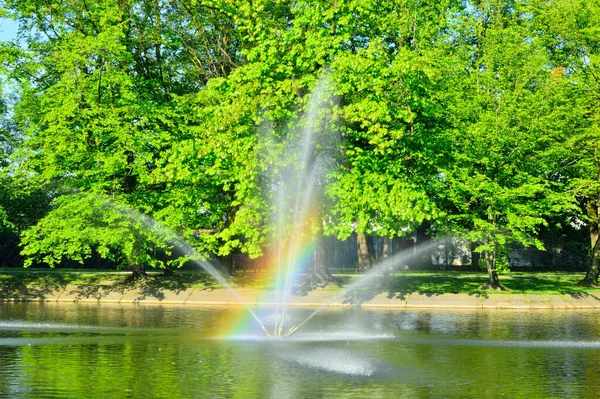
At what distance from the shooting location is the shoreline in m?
38.1

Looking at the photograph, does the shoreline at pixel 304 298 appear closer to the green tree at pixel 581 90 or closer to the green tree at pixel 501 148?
the green tree at pixel 501 148

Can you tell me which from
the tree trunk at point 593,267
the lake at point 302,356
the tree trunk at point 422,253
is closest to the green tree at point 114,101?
the lake at point 302,356

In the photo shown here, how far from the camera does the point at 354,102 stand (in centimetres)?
3619

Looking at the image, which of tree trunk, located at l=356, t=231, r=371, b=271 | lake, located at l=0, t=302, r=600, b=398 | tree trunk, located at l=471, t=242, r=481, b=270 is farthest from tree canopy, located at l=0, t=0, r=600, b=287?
tree trunk, located at l=471, t=242, r=481, b=270

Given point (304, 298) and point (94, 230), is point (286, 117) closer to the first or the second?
point (304, 298)

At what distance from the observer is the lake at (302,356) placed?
1655 centimetres

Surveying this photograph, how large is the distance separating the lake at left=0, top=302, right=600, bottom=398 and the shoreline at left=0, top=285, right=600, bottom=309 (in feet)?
13.7

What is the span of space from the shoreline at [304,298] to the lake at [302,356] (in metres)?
4.17

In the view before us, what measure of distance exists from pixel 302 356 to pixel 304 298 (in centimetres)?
1806

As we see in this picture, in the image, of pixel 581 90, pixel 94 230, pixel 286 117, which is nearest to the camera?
pixel 286 117

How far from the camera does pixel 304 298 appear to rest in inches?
1556

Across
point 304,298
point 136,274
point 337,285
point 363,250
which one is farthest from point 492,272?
point 136,274

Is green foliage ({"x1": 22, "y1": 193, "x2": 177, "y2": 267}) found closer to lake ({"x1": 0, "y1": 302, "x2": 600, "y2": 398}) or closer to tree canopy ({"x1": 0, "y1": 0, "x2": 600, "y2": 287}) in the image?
tree canopy ({"x1": 0, "y1": 0, "x2": 600, "y2": 287})

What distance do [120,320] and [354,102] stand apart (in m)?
13.6
